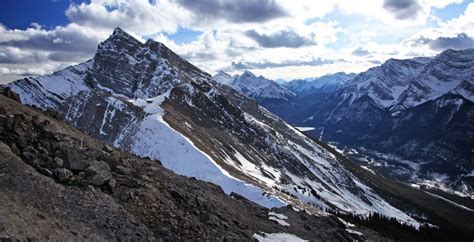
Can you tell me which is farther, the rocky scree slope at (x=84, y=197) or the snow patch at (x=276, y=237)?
the snow patch at (x=276, y=237)

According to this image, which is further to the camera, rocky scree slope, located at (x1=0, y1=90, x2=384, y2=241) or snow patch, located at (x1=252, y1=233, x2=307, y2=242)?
snow patch, located at (x1=252, y1=233, x2=307, y2=242)

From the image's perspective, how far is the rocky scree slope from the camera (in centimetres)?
2844

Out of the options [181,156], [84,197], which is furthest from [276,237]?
[181,156]

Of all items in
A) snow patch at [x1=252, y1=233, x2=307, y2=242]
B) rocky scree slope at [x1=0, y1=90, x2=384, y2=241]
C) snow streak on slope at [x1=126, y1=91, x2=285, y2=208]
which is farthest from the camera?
snow streak on slope at [x1=126, y1=91, x2=285, y2=208]

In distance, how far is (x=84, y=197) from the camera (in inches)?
1284

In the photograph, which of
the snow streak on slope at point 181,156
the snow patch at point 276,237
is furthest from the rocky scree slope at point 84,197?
the snow streak on slope at point 181,156

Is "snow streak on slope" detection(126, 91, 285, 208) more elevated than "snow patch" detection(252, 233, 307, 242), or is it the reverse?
"snow streak on slope" detection(126, 91, 285, 208)

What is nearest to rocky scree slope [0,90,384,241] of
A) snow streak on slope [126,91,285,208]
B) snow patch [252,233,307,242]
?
snow patch [252,233,307,242]

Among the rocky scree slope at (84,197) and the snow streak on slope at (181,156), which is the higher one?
the snow streak on slope at (181,156)

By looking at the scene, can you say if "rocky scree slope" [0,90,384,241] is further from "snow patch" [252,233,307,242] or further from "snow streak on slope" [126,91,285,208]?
"snow streak on slope" [126,91,285,208]

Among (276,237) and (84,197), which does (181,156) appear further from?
(84,197)

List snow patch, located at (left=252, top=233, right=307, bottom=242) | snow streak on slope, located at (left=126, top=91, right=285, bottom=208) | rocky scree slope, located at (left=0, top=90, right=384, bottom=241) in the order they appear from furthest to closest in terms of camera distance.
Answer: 1. snow streak on slope, located at (left=126, top=91, right=285, bottom=208)
2. snow patch, located at (left=252, top=233, right=307, bottom=242)
3. rocky scree slope, located at (left=0, top=90, right=384, bottom=241)

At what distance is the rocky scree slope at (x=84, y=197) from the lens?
28.4 m

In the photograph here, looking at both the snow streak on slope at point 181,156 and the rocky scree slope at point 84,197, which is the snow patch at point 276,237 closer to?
the rocky scree slope at point 84,197
